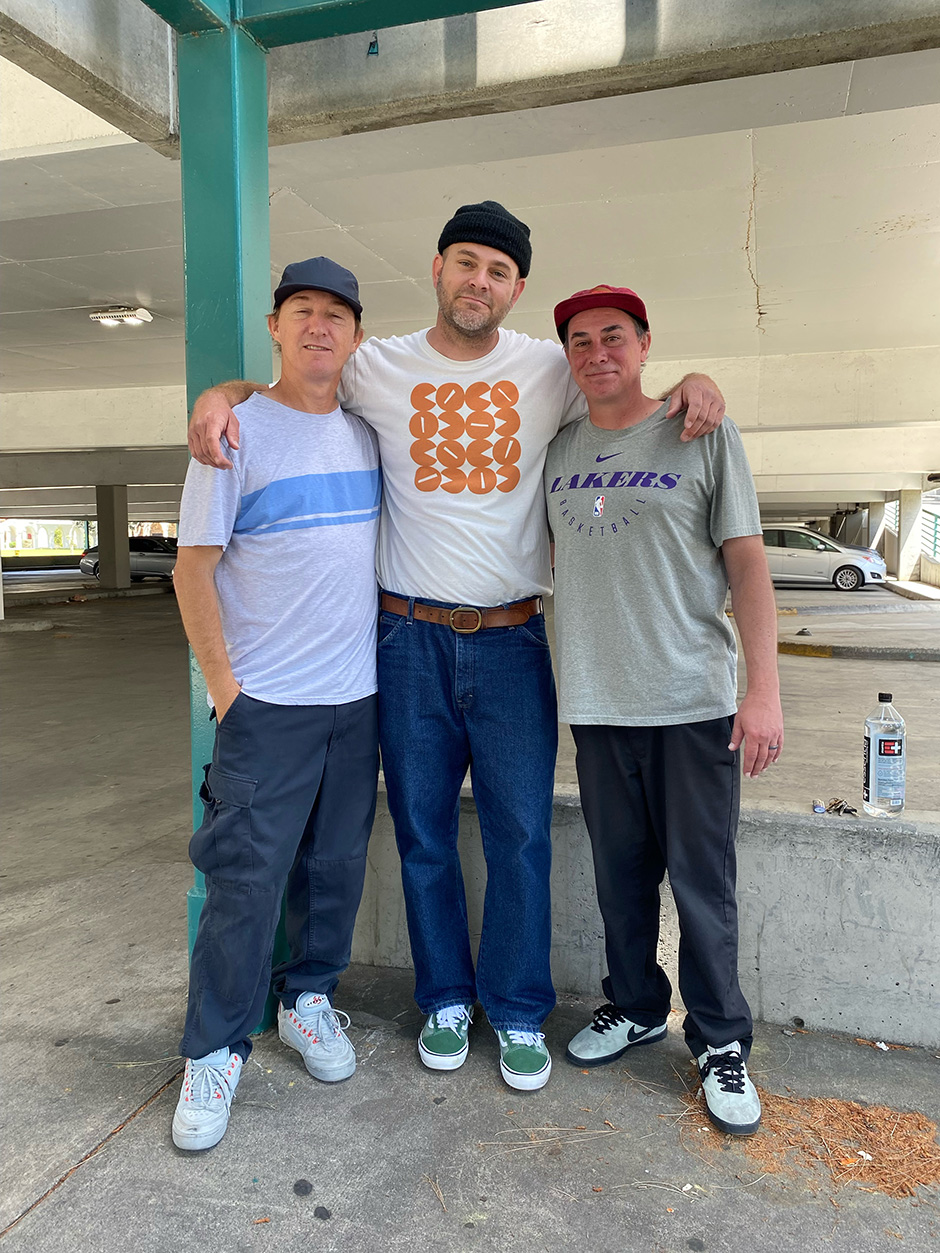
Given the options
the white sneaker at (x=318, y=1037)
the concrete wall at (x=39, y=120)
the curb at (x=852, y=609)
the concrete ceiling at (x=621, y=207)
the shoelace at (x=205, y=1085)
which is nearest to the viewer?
the shoelace at (x=205, y=1085)

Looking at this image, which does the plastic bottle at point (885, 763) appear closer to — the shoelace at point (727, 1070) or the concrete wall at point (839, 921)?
the concrete wall at point (839, 921)

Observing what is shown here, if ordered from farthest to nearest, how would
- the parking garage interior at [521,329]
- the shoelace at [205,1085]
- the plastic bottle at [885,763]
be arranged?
1. the plastic bottle at [885,763]
2. the shoelace at [205,1085]
3. the parking garage interior at [521,329]

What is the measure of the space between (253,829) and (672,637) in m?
1.16

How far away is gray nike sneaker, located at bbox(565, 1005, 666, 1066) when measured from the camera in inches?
98.3

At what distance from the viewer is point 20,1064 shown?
2518mm

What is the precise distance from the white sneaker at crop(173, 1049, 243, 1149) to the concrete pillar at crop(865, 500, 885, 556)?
36.3m

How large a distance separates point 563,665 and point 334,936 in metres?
0.99

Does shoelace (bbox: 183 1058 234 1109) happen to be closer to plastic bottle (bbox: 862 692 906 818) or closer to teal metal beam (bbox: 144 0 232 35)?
plastic bottle (bbox: 862 692 906 818)

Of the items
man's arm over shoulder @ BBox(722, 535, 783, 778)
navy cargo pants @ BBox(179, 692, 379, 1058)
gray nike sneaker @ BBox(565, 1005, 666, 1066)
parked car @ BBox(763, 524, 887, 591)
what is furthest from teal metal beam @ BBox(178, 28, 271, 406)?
parked car @ BBox(763, 524, 887, 591)

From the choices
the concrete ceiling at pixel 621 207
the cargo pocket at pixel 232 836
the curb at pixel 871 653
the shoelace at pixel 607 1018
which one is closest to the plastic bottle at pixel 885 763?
the shoelace at pixel 607 1018

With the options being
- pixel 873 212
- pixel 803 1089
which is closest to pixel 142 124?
pixel 803 1089

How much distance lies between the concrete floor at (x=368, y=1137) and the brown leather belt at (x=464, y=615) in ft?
3.62

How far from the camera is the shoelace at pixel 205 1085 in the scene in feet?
7.18

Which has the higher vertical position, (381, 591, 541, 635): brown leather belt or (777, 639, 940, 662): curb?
(381, 591, 541, 635): brown leather belt
